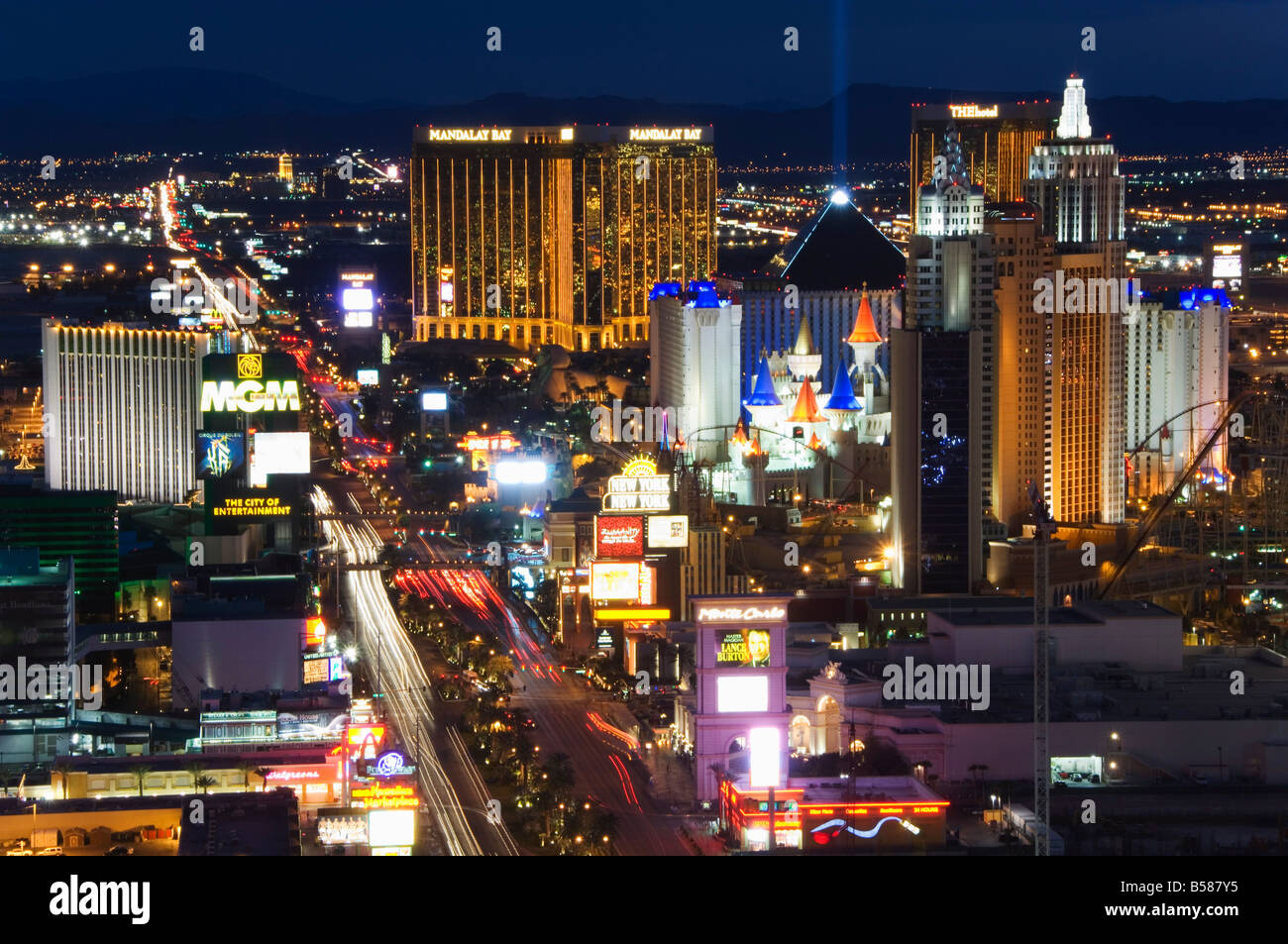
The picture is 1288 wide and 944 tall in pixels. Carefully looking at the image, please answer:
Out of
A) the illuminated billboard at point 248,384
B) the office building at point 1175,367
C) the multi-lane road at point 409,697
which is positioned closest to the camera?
the multi-lane road at point 409,697

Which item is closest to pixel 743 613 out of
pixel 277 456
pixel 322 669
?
pixel 322 669

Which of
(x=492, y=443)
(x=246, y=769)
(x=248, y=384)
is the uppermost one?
(x=248, y=384)

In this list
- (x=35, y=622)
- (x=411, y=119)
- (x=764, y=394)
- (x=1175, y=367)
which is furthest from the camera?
(x=411, y=119)

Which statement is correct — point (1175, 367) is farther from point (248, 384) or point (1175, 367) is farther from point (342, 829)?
point (342, 829)

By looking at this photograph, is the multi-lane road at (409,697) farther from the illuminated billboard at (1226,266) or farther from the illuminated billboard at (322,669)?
the illuminated billboard at (1226,266)

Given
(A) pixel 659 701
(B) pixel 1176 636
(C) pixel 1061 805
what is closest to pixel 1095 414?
(B) pixel 1176 636

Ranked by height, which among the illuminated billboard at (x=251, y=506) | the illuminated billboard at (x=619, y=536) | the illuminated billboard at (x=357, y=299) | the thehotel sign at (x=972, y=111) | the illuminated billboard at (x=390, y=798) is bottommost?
the illuminated billboard at (x=390, y=798)

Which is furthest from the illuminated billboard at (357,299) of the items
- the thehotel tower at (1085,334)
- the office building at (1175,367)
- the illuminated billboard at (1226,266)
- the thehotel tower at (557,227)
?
the thehotel tower at (1085,334)
